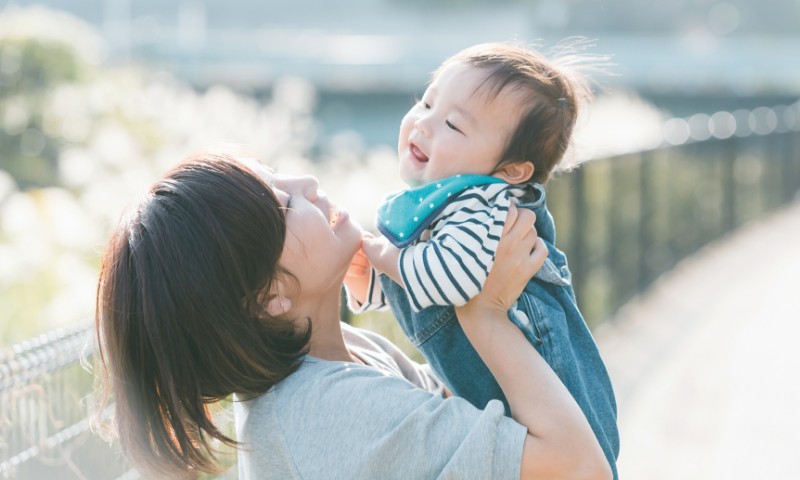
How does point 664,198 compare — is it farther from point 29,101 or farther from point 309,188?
point 309,188

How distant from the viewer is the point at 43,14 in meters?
18.4

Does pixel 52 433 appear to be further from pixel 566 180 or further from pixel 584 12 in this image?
pixel 584 12

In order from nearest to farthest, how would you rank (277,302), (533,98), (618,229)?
(277,302)
(533,98)
(618,229)

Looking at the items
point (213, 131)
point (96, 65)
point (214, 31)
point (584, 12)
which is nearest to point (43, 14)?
point (96, 65)

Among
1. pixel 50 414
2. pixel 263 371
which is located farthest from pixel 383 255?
pixel 50 414

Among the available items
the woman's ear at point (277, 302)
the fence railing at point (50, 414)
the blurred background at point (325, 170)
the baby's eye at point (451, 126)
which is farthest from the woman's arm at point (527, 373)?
the fence railing at point (50, 414)

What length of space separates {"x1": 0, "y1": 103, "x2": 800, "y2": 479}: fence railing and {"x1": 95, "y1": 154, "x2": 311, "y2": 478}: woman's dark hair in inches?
16.4

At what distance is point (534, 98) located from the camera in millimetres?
2758

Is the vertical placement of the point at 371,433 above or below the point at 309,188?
below

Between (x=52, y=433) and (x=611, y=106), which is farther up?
(x=52, y=433)

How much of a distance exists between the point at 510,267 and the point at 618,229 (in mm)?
7026

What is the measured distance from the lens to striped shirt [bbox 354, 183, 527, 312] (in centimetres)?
243

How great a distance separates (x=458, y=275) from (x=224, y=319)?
522mm

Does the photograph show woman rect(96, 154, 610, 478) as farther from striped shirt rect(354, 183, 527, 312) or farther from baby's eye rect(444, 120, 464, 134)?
baby's eye rect(444, 120, 464, 134)
